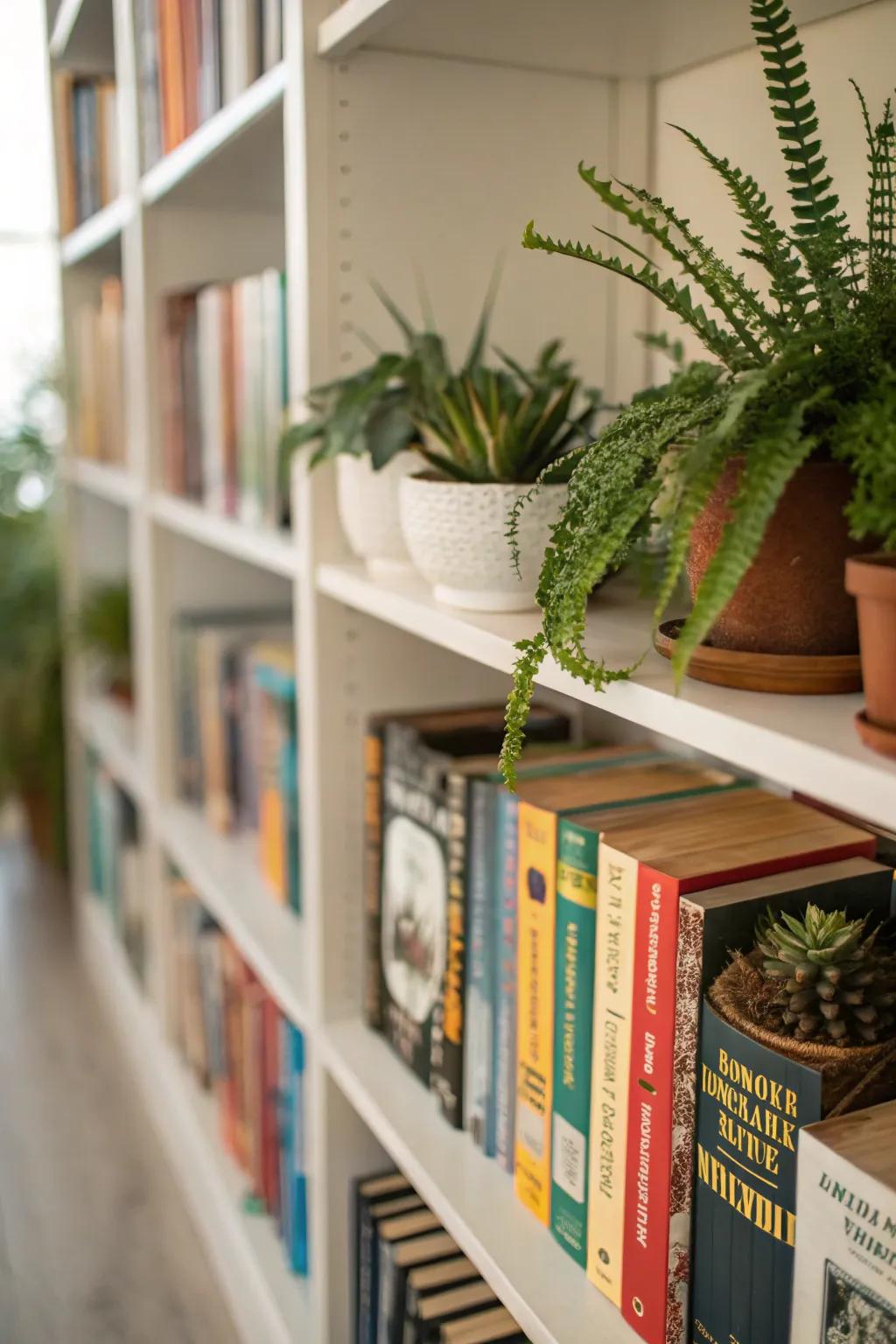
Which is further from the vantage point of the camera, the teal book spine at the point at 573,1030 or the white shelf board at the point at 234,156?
the white shelf board at the point at 234,156

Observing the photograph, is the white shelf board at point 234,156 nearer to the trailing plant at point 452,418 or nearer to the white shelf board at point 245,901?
the trailing plant at point 452,418

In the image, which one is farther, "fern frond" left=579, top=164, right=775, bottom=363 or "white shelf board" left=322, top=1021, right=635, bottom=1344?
"white shelf board" left=322, top=1021, right=635, bottom=1344

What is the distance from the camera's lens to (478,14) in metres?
0.91

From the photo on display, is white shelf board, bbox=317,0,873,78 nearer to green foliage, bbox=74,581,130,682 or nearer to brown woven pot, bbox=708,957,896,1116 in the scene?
brown woven pot, bbox=708,957,896,1116

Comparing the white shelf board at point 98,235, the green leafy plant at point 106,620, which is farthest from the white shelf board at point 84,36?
the green leafy plant at point 106,620

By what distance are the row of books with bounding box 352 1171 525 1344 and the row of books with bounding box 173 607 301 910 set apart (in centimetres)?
41

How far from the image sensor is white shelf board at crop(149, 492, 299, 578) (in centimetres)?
116

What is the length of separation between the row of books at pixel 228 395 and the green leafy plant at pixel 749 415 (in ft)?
2.39

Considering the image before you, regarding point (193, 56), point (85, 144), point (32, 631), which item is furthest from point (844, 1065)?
point (32, 631)

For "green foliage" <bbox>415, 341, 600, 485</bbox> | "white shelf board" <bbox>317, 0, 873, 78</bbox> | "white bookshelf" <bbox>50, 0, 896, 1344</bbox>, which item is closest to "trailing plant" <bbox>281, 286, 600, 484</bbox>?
"green foliage" <bbox>415, 341, 600, 485</bbox>

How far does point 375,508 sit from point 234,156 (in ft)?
2.08

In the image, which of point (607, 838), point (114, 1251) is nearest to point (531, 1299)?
point (607, 838)

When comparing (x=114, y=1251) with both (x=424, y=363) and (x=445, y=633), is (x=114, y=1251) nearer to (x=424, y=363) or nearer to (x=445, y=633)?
(x=445, y=633)

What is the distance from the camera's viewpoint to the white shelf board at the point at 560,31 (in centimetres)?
87
